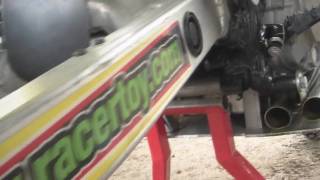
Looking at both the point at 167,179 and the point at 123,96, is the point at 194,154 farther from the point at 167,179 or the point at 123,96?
the point at 123,96

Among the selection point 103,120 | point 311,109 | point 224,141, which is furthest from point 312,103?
point 103,120

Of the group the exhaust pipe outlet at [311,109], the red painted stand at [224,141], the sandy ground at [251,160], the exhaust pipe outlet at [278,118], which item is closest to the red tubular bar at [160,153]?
the red painted stand at [224,141]

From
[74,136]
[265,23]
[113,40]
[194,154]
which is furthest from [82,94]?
[194,154]

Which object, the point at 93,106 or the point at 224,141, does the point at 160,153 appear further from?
the point at 93,106

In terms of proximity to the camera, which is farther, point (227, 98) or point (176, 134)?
point (176, 134)

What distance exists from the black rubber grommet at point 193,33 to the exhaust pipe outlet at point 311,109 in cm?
47

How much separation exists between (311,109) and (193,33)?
541 mm

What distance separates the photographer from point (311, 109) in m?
1.17

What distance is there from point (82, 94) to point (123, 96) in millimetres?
75

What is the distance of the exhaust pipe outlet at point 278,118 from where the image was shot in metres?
1.23

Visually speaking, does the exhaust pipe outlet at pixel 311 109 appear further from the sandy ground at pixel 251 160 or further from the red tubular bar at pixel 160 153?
the sandy ground at pixel 251 160

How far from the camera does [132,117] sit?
508 millimetres

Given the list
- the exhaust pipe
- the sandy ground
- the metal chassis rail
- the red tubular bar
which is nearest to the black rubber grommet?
the metal chassis rail

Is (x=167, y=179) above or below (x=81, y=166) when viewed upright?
Result: below
